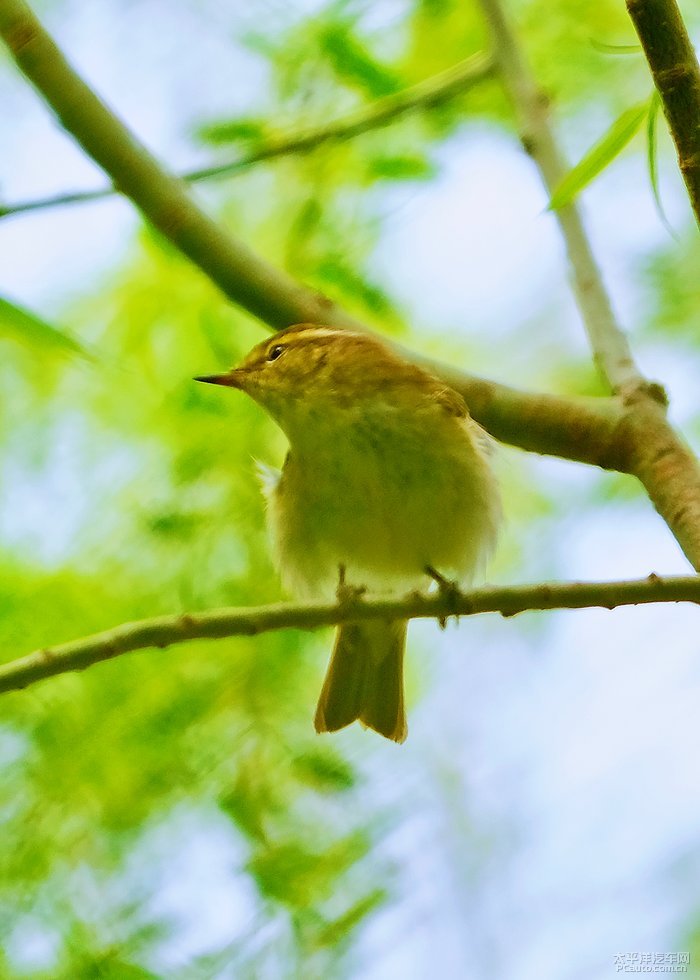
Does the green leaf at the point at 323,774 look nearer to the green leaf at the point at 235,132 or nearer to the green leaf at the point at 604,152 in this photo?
the green leaf at the point at 604,152

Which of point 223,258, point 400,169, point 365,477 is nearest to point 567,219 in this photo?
point 400,169

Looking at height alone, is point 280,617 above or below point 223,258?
below

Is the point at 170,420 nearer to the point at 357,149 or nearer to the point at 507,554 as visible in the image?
the point at 357,149

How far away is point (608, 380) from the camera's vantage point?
3514 millimetres

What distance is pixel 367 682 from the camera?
4234 millimetres

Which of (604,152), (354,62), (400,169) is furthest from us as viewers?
(400,169)

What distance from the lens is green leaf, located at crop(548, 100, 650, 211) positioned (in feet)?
7.07

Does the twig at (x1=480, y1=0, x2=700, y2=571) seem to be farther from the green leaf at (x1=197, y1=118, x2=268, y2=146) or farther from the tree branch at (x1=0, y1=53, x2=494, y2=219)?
the green leaf at (x1=197, y1=118, x2=268, y2=146)

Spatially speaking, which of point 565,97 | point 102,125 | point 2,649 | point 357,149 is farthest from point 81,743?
point 565,97

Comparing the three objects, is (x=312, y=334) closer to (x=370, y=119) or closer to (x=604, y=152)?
(x=370, y=119)

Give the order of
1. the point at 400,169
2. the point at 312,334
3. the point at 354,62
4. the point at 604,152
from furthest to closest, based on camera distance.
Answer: the point at 312,334
the point at 400,169
the point at 354,62
the point at 604,152

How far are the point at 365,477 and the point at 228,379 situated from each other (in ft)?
1.90

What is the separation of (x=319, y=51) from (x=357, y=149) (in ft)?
1.51

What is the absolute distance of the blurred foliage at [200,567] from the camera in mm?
3189
